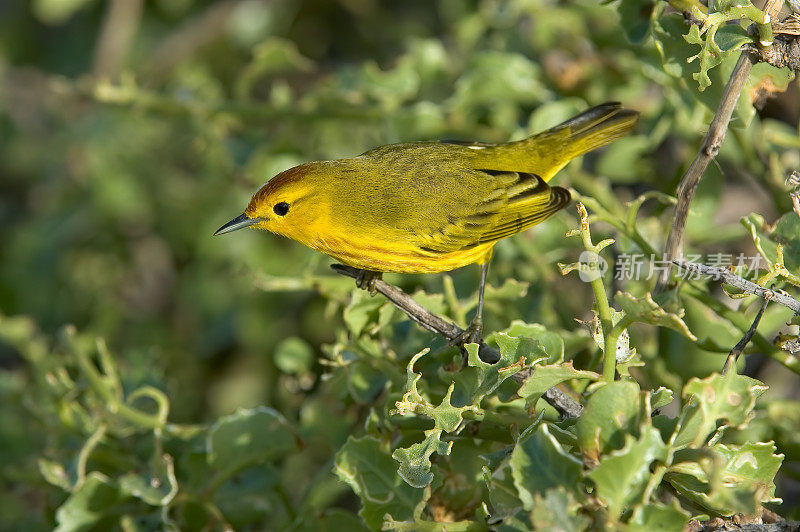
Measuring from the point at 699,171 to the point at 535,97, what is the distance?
1259 mm

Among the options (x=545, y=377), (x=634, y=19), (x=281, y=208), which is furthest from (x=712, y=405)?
(x=281, y=208)

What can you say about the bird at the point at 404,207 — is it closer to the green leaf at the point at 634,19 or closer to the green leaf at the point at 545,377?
the green leaf at the point at 634,19

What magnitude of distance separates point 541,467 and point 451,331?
0.48 meters

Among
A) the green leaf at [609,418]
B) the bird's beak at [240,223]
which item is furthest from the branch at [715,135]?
the bird's beak at [240,223]

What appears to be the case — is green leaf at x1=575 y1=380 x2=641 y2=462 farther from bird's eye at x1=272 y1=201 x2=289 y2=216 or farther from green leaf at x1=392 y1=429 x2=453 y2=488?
bird's eye at x1=272 y1=201 x2=289 y2=216

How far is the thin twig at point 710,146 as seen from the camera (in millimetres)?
1585

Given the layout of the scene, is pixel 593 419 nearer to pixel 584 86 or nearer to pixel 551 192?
pixel 551 192

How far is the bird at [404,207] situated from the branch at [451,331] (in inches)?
12.3

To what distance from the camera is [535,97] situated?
9.20 feet

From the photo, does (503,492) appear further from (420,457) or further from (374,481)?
(374,481)

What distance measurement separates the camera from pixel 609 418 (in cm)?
123

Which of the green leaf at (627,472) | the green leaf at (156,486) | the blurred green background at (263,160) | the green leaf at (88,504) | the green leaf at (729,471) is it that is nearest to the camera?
the green leaf at (627,472)

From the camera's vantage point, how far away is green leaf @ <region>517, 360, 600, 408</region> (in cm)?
133

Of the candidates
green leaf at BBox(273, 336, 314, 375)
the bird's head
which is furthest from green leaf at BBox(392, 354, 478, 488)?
green leaf at BBox(273, 336, 314, 375)
